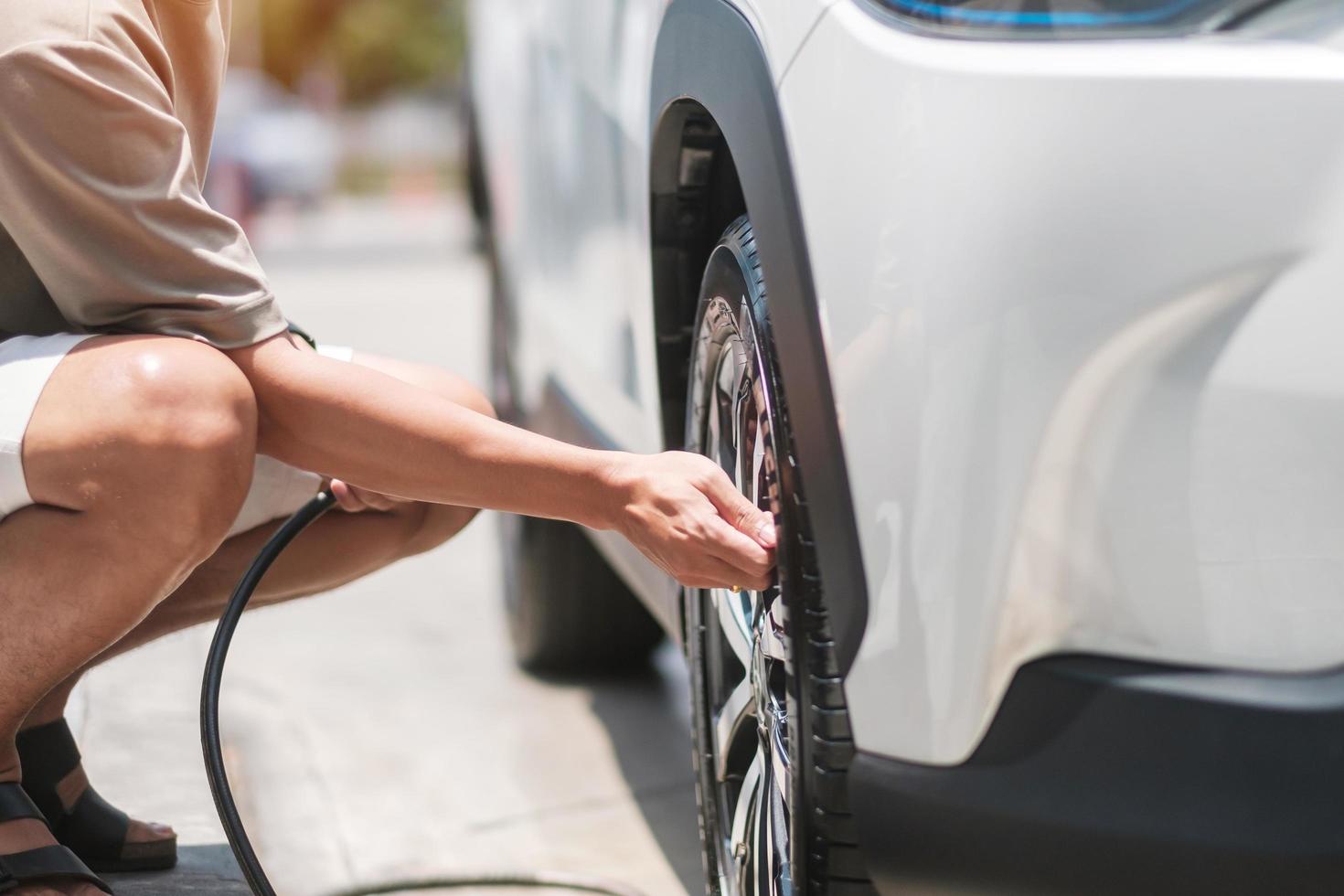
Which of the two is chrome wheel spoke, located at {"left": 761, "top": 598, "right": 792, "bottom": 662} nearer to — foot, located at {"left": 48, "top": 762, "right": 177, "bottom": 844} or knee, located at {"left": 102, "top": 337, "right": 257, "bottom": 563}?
knee, located at {"left": 102, "top": 337, "right": 257, "bottom": 563}

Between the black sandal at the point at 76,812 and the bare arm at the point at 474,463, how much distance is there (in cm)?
54

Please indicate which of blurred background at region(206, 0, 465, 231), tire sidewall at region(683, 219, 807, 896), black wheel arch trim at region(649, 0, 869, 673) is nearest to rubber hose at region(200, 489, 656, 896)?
tire sidewall at region(683, 219, 807, 896)

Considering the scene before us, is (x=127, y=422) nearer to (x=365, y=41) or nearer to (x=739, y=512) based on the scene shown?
(x=739, y=512)

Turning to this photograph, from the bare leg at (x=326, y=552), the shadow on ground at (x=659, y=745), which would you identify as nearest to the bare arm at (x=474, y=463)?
the bare leg at (x=326, y=552)

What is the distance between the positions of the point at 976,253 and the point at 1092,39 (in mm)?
189

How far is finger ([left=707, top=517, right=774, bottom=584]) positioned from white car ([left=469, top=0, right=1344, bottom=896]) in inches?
3.4

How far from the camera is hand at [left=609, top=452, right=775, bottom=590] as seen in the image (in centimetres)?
144

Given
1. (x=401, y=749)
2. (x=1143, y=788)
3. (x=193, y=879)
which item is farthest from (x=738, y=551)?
(x=401, y=749)

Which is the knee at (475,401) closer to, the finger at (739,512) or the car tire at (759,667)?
the car tire at (759,667)

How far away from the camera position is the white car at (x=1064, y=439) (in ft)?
3.65

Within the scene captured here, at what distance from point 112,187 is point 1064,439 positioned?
38.1 inches

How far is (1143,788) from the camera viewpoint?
116 cm

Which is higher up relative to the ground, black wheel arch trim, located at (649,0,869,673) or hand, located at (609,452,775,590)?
black wheel arch trim, located at (649,0,869,673)

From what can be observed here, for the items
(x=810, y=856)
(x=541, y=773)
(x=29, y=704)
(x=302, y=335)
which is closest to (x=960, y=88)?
(x=810, y=856)
